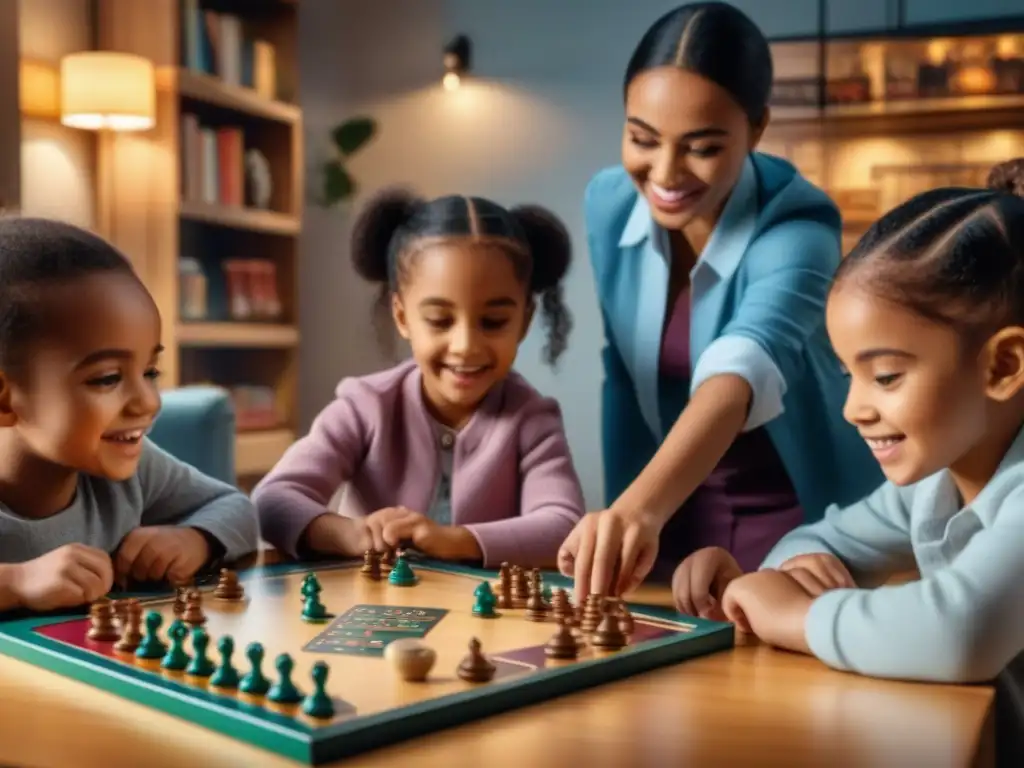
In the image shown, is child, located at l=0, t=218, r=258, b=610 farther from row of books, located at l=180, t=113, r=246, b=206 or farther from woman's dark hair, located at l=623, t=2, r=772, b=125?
row of books, located at l=180, t=113, r=246, b=206

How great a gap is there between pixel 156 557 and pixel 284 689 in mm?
502

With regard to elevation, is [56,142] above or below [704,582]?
above

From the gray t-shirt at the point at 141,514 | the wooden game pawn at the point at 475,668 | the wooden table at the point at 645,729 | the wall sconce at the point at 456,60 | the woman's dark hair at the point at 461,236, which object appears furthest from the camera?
the wall sconce at the point at 456,60

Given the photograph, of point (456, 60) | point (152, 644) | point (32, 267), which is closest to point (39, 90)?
point (456, 60)

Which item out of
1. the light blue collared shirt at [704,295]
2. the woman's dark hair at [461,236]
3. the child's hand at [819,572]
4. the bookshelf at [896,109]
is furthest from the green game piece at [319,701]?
the bookshelf at [896,109]

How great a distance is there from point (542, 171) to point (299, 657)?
416 centimetres

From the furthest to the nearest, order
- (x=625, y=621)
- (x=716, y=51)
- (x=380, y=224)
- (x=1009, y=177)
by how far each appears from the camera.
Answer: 1. (x=380, y=224)
2. (x=716, y=51)
3. (x=1009, y=177)
4. (x=625, y=621)

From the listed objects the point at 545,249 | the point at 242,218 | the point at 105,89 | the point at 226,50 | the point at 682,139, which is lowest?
the point at 545,249

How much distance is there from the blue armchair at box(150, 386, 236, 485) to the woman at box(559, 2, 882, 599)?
1.65 ft

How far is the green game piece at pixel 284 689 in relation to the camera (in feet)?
2.27

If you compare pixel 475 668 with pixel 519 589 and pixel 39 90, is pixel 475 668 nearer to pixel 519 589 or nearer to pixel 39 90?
pixel 519 589

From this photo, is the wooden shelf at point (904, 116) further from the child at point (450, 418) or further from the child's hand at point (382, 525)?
the child's hand at point (382, 525)

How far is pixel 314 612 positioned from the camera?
0.94 metres

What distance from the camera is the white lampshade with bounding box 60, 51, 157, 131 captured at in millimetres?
3566
